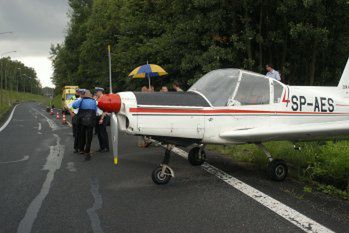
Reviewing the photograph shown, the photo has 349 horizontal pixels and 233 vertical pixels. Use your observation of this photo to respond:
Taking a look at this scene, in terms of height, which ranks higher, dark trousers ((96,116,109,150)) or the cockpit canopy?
the cockpit canopy

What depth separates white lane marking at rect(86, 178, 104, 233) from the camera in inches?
198

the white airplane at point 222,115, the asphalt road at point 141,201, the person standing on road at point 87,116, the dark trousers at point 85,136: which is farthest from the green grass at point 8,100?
the white airplane at point 222,115

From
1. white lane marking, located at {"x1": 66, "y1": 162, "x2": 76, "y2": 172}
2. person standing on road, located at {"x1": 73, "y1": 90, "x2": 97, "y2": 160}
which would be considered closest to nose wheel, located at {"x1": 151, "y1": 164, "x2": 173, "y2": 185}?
white lane marking, located at {"x1": 66, "y1": 162, "x2": 76, "y2": 172}

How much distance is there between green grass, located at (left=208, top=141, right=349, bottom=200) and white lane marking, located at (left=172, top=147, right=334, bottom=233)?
3.15ft

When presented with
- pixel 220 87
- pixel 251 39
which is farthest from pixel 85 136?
pixel 251 39

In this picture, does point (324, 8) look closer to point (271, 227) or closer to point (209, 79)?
point (209, 79)

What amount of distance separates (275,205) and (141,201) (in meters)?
2.01

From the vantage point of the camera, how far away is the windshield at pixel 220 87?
7.73 m

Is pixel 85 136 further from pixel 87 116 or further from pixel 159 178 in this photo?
pixel 159 178

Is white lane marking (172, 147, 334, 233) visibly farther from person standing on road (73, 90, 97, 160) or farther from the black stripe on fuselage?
person standing on road (73, 90, 97, 160)

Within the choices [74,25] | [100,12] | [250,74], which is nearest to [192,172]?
[250,74]

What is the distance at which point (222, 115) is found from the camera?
300 inches

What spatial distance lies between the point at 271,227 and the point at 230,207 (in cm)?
96

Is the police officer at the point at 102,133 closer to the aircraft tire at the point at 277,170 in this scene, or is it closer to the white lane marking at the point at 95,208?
the white lane marking at the point at 95,208
